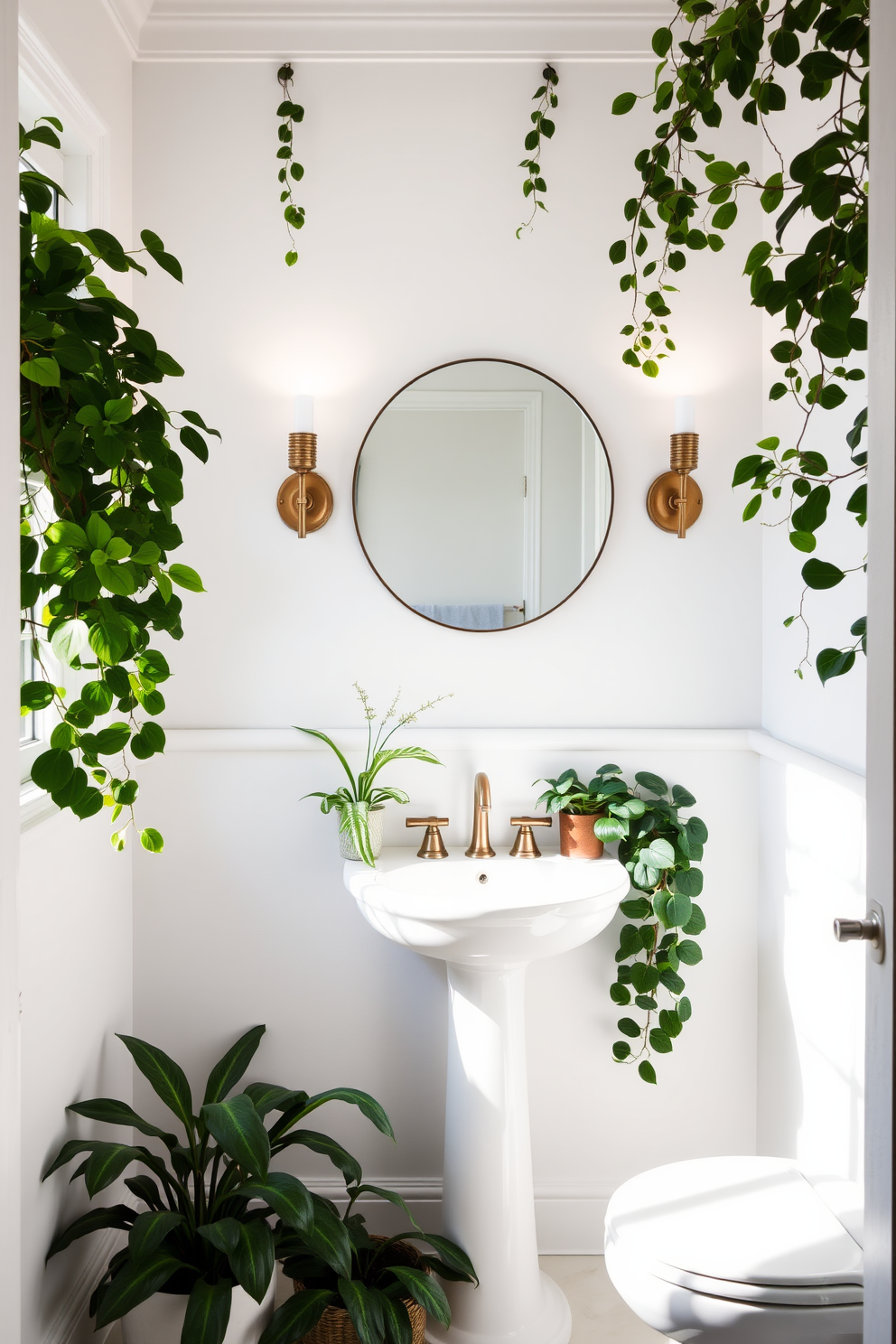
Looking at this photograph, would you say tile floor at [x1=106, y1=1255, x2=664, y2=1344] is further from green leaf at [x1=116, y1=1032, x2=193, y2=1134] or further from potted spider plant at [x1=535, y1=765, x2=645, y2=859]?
potted spider plant at [x1=535, y1=765, x2=645, y2=859]

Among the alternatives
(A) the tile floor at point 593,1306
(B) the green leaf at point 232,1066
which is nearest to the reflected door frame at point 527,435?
(B) the green leaf at point 232,1066

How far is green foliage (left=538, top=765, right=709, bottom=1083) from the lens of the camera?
6.27ft

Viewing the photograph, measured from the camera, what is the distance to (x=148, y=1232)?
1.48m

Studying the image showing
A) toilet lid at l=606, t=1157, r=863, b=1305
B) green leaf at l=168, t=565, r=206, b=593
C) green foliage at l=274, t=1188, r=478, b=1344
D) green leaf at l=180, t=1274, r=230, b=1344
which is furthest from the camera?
green foliage at l=274, t=1188, r=478, b=1344

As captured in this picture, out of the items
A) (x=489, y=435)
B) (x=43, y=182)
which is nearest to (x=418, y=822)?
(x=489, y=435)

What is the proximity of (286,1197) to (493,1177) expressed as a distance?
17.8 inches

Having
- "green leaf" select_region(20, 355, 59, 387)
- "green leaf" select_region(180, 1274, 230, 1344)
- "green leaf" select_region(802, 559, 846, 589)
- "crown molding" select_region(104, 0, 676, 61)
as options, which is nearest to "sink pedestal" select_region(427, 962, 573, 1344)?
"green leaf" select_region(180, 1274, 230, 1344)

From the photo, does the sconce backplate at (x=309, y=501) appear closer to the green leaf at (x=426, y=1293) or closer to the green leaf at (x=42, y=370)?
the green leaf at (x=42, y=370)

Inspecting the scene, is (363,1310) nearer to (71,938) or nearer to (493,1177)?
(493,1177)

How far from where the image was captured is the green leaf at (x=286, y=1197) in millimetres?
1460

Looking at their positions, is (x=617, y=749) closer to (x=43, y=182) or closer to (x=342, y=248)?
(x=342, y=248)

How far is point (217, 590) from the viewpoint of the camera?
2.06m

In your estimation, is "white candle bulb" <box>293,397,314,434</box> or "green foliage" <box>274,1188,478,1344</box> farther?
"white candle bulb" <box>293,397,314,434</box>

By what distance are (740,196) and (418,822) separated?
59.0 inches
